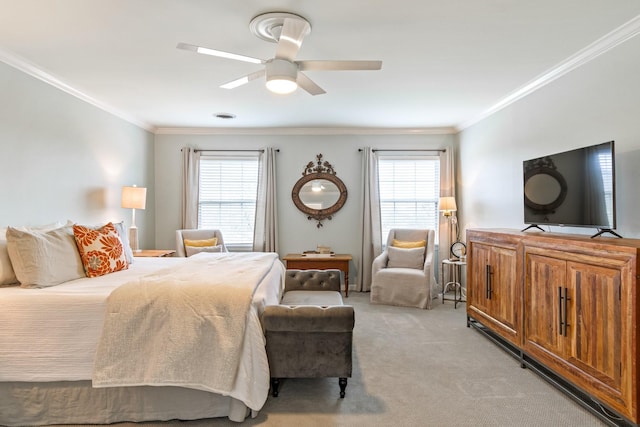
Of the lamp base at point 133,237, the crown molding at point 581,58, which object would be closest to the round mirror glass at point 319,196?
the lamp base at point 133,237

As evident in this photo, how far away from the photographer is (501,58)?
3215 millimetres

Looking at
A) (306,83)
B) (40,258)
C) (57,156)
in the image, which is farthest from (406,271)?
(57,156)

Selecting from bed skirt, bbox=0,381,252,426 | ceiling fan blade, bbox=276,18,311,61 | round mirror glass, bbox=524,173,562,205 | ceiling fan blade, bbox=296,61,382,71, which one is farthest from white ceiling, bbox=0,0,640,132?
bed skirt, bbox=0,381,252,426

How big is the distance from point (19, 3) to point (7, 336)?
83.2 inches

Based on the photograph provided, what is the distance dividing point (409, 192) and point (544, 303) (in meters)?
3.50

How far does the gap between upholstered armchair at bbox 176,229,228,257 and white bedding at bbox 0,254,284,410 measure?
315 centimetres

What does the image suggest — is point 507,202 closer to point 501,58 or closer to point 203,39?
point 501,58

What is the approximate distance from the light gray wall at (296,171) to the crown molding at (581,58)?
2007 millimetres

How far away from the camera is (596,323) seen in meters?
2.28

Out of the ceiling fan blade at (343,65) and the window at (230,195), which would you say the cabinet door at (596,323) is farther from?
the window at (230,195)

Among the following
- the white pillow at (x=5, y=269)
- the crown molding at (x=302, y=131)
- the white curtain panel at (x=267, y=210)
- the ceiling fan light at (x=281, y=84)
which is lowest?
the white pillow at (x=5, y=269)

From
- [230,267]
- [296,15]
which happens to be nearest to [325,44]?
[296,15]

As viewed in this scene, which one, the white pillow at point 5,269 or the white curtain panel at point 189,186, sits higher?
the white curtain panel at point 189,186

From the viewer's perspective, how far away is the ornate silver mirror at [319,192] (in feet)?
19.9
